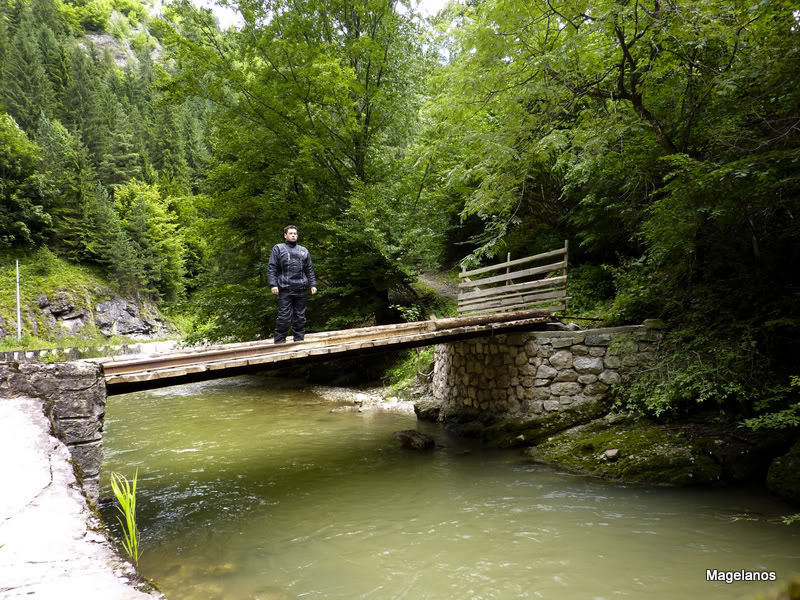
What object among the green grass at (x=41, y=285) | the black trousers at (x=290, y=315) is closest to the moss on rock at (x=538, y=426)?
the black trousers at (x=290, y=315)

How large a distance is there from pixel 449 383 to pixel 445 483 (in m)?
4.30

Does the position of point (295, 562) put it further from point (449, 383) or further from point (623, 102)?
point (623, 102)

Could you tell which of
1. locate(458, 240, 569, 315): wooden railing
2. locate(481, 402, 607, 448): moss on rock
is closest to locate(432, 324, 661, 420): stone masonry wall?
locate(481, 402, 607, 448): moss on rock

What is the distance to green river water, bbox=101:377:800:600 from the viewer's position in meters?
4.09

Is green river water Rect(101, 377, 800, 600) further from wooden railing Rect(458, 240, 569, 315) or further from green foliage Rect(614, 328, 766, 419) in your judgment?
wooden railing Rect(458, 240, 569, 315)

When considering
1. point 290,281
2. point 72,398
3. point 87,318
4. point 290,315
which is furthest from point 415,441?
point 87,318

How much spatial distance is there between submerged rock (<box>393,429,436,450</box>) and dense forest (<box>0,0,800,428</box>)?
11.7 ft

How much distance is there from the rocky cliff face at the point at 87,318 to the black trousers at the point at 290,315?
96.5ft

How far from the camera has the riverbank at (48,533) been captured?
7.31 ft

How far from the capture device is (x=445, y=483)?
6641mm

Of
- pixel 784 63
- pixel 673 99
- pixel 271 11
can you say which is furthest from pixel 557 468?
pixel 271 11

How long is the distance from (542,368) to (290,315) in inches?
182

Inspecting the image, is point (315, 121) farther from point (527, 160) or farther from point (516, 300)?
point (516, 300)

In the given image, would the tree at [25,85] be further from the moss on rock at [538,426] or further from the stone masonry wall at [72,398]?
the moss on rock at [538,426]
